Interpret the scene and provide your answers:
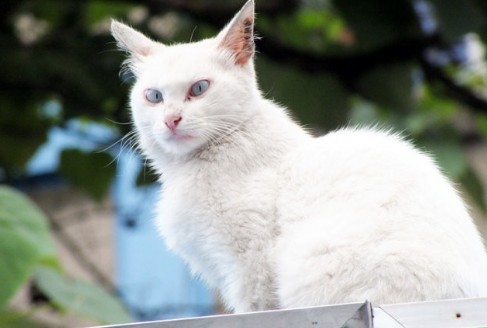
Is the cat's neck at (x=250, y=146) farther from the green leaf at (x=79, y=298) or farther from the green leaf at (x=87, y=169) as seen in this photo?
the green leaf at (x=87, y=169)

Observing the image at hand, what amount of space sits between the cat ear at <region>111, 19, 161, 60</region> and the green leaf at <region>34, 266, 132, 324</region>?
0.95m

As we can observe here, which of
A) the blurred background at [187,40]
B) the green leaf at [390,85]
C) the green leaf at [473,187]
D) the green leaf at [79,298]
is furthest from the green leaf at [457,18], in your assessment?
the green leaf at [79,298]

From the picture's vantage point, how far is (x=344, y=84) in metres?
2.97

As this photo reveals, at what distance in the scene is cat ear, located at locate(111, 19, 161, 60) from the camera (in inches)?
62.4

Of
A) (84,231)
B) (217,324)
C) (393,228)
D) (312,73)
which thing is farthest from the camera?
(84,231)

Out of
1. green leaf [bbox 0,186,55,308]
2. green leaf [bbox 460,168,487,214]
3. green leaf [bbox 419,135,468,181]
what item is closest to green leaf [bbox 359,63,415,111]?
green leaf [bbox 419,135,468,181]

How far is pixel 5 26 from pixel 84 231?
152 cm

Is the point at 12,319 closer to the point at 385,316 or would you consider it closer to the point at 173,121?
the point at 173,121

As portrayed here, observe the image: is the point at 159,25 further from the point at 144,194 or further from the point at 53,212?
the point at 53,212

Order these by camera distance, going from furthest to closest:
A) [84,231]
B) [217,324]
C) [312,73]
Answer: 1. [84,231]
2. [312,73]
3. [217,324]

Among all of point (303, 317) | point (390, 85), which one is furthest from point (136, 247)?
point (303, 317)

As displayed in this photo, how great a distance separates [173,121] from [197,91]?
7 cm

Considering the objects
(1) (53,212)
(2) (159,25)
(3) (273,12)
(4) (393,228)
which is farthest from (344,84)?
(1) (53,212)

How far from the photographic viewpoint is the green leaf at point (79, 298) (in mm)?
2396
